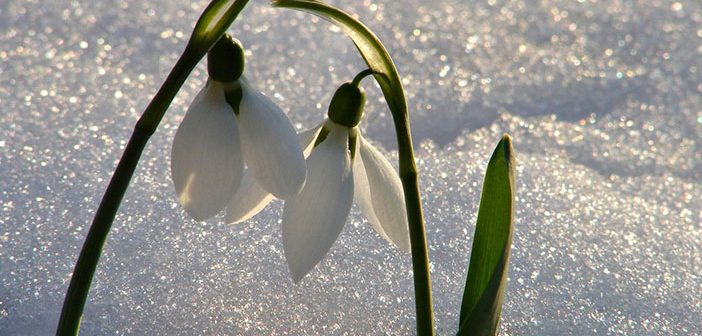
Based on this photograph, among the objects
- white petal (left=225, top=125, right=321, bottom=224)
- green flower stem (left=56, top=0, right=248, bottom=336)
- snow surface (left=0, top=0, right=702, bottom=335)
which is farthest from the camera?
snow surface (left=0, top=0, right=702, bottom=335)

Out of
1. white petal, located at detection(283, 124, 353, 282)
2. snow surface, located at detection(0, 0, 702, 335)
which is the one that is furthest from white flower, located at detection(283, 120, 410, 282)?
snow surface, located at detection(0, 0, 702, 335)

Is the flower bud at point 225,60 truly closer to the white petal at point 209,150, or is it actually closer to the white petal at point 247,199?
the white petal at point 209,150

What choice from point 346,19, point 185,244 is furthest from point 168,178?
point 346,19

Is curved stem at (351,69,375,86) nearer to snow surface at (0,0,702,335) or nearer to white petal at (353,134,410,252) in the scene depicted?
white petal at (353,134,410,252)

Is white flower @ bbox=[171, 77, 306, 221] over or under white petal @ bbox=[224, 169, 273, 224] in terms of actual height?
over

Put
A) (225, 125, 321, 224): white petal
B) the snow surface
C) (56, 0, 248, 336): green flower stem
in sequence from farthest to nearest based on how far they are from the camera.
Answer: the snow surface < (225, 125, 321, 224): white petal < (56, 0, 248, 336): green flower stem
